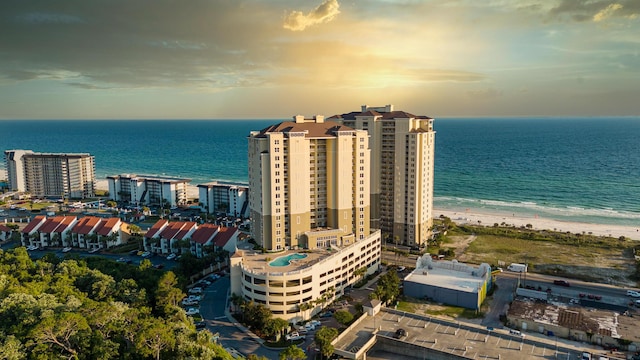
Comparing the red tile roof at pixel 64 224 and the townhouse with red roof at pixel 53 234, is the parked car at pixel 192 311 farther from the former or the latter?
the red tile roof at pixel 64 224

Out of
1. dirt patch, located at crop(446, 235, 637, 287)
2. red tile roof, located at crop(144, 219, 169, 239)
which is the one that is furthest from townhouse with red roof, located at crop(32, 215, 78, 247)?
dirt patch, located at crop(446, 235, 637, 287)

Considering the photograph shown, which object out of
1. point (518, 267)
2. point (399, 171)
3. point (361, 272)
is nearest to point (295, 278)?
point (361, 272)

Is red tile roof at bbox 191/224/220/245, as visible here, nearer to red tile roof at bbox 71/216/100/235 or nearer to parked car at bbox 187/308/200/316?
parked car at bbox 187/308/200/316

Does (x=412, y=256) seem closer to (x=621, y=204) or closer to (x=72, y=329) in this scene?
(x=72, y=329)

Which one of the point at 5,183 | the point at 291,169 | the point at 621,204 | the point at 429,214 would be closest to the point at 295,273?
the point at 291,169

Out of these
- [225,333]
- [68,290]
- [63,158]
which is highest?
[63,158]

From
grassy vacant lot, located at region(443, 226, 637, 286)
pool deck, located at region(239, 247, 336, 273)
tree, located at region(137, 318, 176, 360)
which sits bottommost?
grassy vacant lot, located at region(443, 226, 637, 286)

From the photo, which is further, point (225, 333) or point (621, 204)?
point (621, 204)
